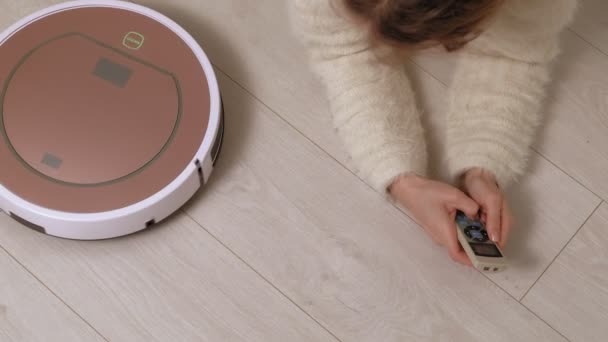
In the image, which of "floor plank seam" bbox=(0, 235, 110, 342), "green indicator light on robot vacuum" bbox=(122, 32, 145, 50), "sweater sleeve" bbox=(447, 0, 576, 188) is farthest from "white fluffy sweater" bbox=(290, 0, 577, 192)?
"floor plank seam" bbox=(0, 235, 110, 342)

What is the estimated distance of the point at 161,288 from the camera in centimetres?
83

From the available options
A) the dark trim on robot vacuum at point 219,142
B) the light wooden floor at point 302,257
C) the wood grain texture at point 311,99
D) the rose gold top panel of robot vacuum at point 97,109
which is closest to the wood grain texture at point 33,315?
the light wooden floor at point 302,257

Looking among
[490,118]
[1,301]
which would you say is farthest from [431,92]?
[1,301]

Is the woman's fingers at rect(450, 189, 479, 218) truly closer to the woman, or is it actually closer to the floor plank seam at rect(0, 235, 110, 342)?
the woman

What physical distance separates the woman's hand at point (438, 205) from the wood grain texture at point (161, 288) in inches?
7.8

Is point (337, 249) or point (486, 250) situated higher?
point (486, 250)

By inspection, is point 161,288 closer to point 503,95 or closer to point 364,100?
point 364,100

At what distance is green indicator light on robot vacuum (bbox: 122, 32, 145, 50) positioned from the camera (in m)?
0.87

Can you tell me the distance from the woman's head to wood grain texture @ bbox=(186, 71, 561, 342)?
322mm

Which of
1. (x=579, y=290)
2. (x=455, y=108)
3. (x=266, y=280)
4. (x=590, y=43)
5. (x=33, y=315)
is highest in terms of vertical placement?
(x=590, y=43)

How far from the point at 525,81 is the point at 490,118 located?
0.26 ft

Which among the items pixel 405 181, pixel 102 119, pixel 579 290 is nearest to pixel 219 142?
pixel 102 119

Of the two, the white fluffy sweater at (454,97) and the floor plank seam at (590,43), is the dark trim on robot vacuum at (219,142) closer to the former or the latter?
the white fluffy sweater at (454,97)

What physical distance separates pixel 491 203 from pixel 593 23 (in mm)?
399
